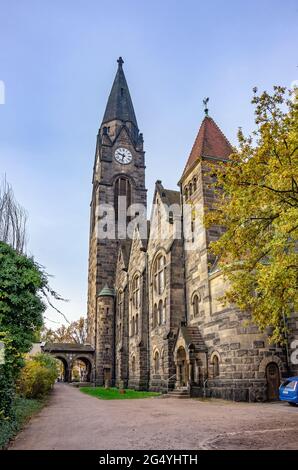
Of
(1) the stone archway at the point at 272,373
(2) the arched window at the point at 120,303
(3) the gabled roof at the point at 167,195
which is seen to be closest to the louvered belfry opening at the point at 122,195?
(2) the arched window at the point at 120,303

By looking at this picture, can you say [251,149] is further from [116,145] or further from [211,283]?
[116,145]

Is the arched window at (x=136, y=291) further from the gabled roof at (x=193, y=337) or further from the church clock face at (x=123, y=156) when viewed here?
the church clock face at (x=123, y=156)

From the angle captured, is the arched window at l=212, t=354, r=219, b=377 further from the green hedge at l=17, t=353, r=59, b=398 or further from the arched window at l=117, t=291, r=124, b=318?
the arched window at l=117, t=291, r=124, b=318

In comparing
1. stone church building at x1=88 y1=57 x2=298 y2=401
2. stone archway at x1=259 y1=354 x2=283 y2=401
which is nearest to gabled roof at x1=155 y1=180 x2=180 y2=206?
stone church building at x1=88 y1=57 x2=298 y2=401

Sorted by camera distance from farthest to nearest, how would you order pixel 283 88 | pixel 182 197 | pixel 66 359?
pixel 66 359, pixel 182 197, pixel 283 88

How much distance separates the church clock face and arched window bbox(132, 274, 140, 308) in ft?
72.2

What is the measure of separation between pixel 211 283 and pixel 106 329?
71.9ft

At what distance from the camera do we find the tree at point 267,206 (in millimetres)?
9484

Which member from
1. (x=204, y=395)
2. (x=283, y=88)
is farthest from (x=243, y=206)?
(x=204, y=395)

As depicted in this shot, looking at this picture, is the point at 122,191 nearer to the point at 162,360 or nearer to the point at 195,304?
the point at 162,360

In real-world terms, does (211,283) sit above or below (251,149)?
below

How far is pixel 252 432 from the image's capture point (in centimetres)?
865

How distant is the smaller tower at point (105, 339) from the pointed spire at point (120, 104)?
2562cm

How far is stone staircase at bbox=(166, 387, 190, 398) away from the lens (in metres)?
20.7
